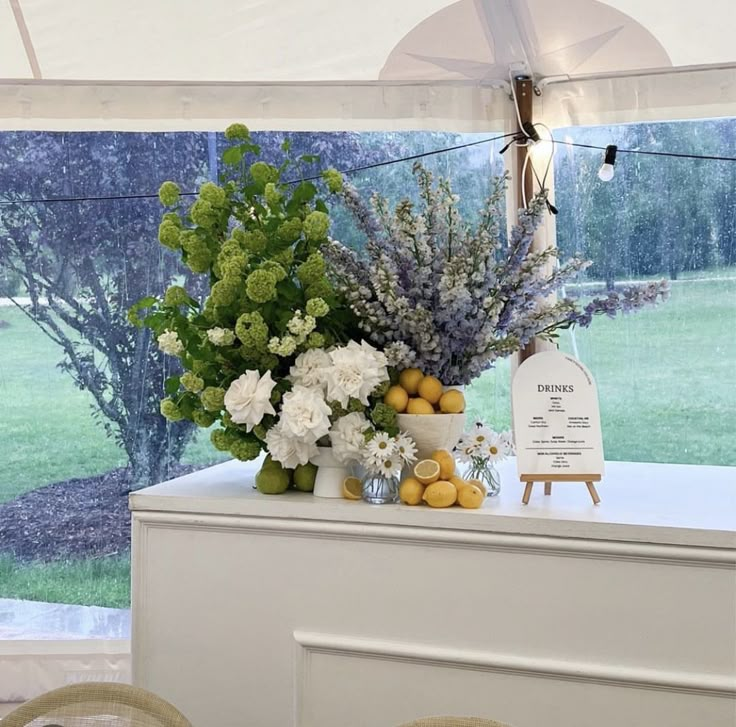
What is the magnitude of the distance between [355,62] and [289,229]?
1.03 m

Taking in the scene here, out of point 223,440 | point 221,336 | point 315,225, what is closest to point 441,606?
point 223,440

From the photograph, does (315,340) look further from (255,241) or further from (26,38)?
(26,38)

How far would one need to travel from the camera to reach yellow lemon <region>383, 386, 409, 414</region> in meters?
1.69

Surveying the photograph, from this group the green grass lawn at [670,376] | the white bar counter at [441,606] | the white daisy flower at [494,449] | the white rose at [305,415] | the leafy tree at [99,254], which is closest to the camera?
the white bar counter at [441,606]

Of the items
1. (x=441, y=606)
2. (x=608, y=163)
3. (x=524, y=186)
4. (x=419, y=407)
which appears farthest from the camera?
(x=524, y=186)

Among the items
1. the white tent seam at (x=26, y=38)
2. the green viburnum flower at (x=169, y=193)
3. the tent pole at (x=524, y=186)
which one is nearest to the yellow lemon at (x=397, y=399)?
the green viburnum flower at (x=169, y=193)

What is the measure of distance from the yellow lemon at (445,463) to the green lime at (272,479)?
30cm

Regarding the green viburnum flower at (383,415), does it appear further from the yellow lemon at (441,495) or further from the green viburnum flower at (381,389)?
the yellow lemon at (441,495)

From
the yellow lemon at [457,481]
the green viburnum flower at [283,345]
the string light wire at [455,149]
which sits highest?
the string light wire at [455,149]

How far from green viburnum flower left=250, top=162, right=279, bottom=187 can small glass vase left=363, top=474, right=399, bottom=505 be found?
595mm

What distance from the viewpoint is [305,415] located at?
1604 millimetres

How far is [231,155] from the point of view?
1.73 metres

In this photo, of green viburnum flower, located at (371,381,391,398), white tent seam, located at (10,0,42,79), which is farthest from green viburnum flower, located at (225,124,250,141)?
white tent seam, located at (10,0,42,79)

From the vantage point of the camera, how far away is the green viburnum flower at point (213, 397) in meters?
1.70
